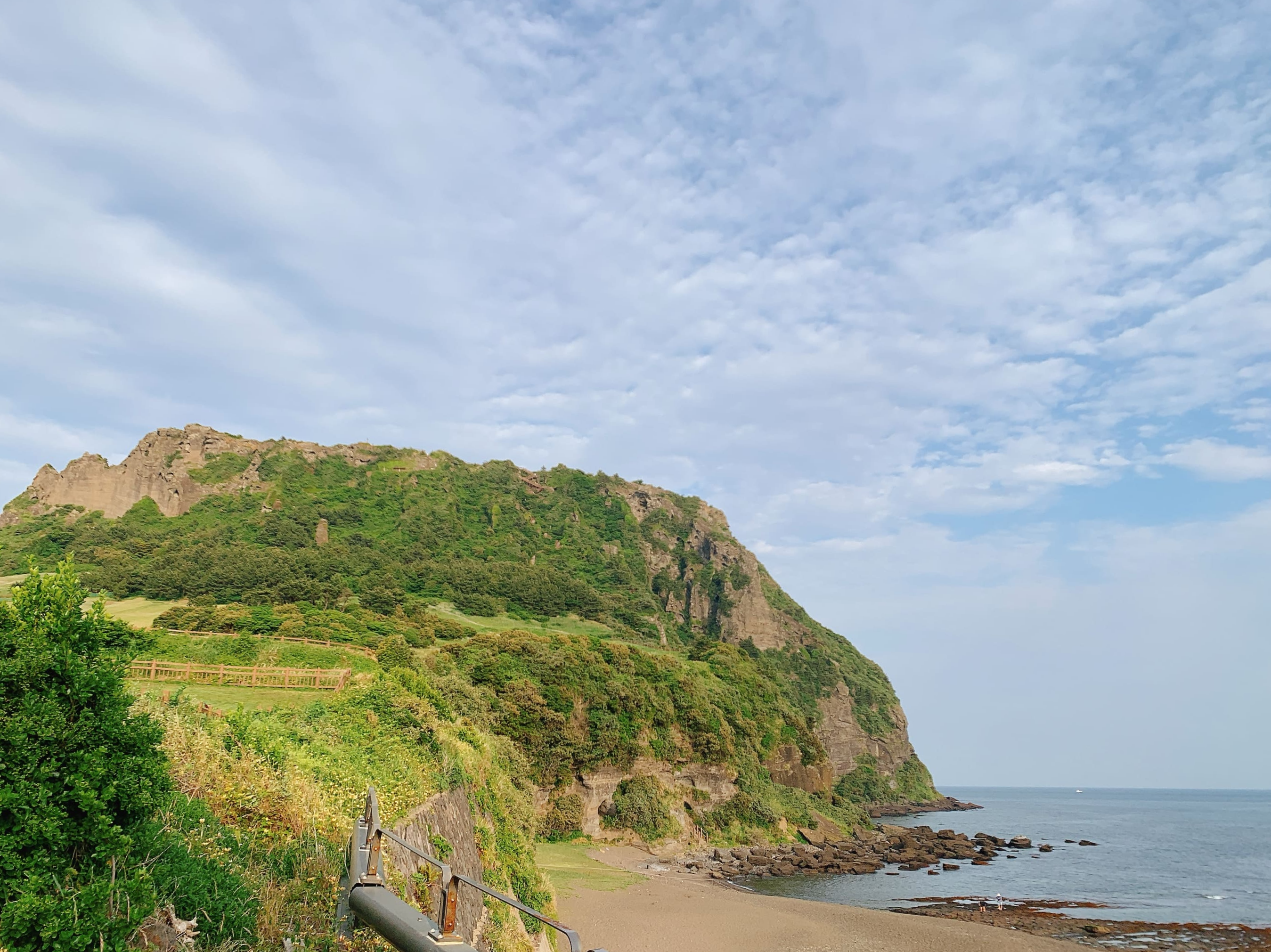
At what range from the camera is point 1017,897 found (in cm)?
4578

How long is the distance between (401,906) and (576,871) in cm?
4206

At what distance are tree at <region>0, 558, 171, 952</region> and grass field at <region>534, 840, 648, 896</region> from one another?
32.1 m

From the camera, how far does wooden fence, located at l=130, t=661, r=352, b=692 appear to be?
27.0 metres

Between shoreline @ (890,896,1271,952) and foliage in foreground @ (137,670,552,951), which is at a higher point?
foliage in foreground @ (137,670,552,951)

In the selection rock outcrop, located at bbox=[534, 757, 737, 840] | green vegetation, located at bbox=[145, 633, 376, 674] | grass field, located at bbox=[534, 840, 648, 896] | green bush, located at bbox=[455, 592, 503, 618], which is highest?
green bush, located at bbox=[455, 592, 503, 618]

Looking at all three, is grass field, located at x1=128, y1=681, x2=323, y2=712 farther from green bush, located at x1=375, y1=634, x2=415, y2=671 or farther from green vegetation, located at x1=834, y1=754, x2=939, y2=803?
green vegetation, located at x1=834, y1=754, x2=939, y2=803

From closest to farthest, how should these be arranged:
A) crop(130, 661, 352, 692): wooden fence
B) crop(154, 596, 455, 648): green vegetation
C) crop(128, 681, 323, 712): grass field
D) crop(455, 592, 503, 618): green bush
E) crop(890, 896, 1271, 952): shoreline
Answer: crop(128, 681, 323, 712): grass field < crop(130, 661, 352, 692): wooden fence < crop(890, 896, 1271, 952): shoreline < crop(154, 596, 455, 648): green vegetation < crop(455, 592, 503, 618): green bush

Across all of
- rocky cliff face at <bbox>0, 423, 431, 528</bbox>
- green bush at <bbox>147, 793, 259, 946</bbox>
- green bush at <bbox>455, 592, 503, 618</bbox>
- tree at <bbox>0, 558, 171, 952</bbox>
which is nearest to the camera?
tree at <bbox>0, 558, 171, 952</bbox>

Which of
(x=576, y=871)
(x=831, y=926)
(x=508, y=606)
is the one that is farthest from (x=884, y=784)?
(x=831, y=926)

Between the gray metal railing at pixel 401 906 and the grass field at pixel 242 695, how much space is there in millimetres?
17418

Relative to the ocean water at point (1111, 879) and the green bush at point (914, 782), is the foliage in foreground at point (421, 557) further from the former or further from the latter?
the ocean water at point (1111, 879)

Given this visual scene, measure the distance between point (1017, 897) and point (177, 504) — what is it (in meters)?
108

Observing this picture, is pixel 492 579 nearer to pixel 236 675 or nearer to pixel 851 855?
pixel 851 855

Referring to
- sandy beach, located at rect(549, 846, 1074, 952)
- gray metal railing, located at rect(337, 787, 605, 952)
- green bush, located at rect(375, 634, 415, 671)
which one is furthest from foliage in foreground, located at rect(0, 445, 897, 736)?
gray metal railing, located at rect(337, 787, 605, 952)
